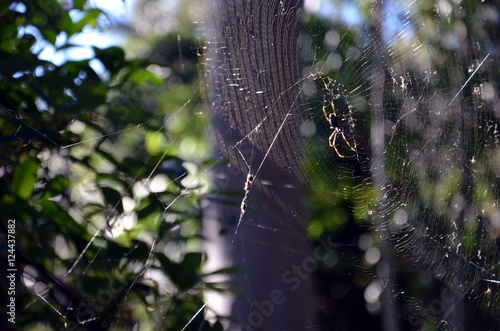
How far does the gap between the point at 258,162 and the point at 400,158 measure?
37 centimetres

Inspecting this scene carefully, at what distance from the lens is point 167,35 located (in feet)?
2.06

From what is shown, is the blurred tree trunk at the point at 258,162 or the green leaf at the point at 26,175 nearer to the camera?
the green leaf at the point at 26,175

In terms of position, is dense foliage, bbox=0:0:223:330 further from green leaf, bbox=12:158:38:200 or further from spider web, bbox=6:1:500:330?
spider web, bbox=6:1:500:330

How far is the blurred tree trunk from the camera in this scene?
2.14 feet

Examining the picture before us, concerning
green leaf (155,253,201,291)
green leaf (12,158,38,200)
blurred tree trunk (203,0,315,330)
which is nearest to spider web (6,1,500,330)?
blurred tree trunk (203,0,315,330)

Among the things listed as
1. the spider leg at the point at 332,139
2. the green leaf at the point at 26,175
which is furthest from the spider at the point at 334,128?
the green leaf at the point at 26,175

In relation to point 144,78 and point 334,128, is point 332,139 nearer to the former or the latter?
point 334,128

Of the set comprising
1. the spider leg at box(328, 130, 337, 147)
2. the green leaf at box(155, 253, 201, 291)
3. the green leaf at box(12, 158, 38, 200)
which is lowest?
the green leaf at box(155, 253, 201, 291)

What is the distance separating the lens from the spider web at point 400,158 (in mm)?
809

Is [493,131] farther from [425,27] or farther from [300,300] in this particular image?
[300,300]

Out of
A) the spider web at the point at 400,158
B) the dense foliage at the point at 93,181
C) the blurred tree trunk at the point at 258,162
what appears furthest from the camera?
the spider web at the point at 400,158

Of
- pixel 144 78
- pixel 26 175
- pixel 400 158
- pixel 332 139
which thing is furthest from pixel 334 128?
pixel 26 175

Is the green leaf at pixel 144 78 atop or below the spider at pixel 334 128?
atop

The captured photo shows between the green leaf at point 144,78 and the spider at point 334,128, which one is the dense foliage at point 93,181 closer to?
the green leaf at point 144,78
